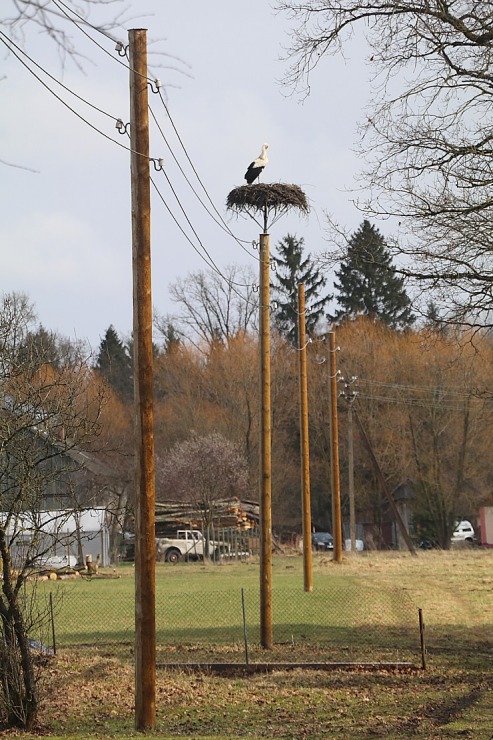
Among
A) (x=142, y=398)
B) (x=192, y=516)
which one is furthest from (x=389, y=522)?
(x=142, y=398)

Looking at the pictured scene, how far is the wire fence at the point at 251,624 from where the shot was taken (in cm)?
1766

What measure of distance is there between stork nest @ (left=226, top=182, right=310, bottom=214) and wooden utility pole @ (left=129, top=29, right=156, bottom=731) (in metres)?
7.99

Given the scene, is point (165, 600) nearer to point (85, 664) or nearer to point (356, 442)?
point (85, 664)

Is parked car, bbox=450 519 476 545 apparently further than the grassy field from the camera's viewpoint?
Yes

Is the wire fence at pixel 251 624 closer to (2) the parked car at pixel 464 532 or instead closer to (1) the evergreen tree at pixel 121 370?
(2) the parked car at pixel 464 532

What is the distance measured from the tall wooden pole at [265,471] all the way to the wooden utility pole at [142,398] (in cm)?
733

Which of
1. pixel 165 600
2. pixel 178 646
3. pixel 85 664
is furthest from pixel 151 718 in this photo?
pixel 165 600

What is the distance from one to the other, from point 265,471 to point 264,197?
16.1ft

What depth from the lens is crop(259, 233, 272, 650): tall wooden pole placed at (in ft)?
59.5

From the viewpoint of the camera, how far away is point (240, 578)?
110ft

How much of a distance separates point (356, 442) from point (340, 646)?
39947 mm

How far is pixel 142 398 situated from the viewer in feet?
36.2

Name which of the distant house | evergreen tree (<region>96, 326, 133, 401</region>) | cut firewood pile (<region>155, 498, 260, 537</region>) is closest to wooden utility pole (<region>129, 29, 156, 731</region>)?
cut firewood pile (<region>155, 498, 260, 537</region>)

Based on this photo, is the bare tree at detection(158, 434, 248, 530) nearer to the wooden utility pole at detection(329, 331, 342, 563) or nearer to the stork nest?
the wooden utility pole at detection(329, 331, 342, 563)
